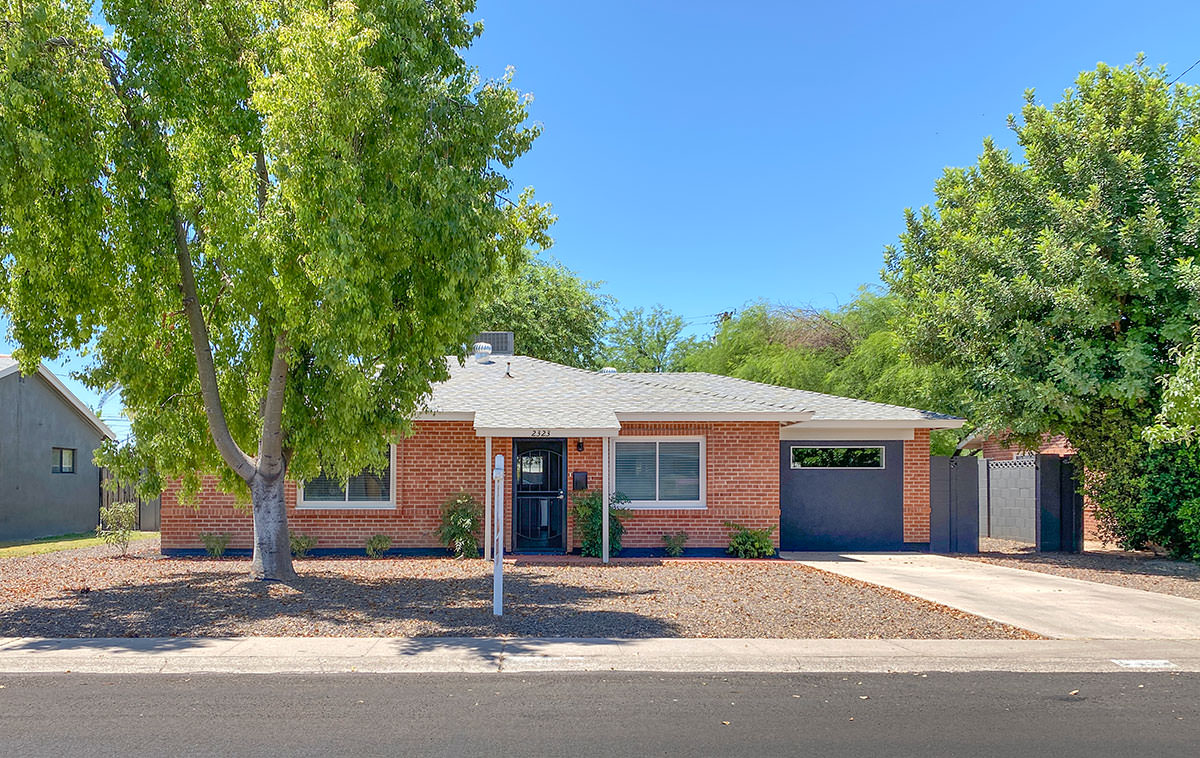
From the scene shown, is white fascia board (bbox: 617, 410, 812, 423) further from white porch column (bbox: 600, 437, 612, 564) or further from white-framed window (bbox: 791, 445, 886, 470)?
white-framed window (bbox: 791, 445, 886, 470)

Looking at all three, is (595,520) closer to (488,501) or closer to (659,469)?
(659,469)

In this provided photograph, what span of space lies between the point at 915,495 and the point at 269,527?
12.4 m

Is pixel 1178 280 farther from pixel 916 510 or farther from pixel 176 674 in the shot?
pixel 176 674

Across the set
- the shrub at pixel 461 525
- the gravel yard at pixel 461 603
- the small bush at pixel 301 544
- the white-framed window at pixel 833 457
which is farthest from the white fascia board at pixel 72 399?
the white-framed window at pixel 833 457

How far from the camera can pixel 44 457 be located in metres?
23.8

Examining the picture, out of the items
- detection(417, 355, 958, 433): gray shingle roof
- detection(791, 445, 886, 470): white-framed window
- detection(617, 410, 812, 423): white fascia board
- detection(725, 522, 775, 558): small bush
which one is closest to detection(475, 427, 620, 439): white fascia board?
detection(417, 355, 958, 433): gray shingle roof

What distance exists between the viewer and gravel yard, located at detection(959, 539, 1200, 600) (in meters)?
13.6

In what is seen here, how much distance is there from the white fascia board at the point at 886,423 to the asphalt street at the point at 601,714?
1006 centimetres

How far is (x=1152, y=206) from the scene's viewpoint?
48.9 ft

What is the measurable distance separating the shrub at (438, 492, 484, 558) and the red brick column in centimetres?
852

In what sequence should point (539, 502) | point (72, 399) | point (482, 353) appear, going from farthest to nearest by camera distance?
1. point (72, 399)
2. point (482, 353)
3. point (539, 502)

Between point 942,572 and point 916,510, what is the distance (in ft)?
12.1

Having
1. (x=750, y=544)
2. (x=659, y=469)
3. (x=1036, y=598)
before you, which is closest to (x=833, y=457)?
(x=750, y=544)

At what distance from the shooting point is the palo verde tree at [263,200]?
9469mm
